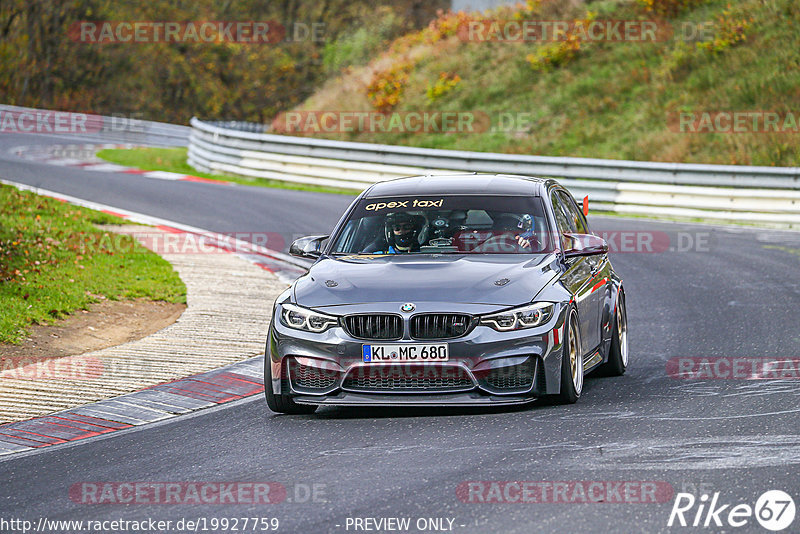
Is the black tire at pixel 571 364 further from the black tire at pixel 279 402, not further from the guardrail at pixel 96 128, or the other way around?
the guardrail at pixel 96 128

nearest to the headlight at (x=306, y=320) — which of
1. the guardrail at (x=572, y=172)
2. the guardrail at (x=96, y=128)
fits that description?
the guardrail at (x=572, y=172)

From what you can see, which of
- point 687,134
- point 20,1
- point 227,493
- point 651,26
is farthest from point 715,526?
point 20,1

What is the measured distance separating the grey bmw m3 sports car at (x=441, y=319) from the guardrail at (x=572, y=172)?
13.6m

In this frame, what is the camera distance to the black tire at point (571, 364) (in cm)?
805

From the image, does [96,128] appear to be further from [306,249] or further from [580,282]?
[580,282]

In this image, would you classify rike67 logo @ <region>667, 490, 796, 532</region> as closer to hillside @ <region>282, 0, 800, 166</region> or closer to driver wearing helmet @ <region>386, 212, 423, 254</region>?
driver wearing helmet @ <region>386, 212, 423, 254</region>

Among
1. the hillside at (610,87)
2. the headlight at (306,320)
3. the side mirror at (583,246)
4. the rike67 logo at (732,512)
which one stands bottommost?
the rike67 logo at (732,512)

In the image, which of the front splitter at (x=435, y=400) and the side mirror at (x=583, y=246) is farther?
the side mirror at (x=583, y=246)

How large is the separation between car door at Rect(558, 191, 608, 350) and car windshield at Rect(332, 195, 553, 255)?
0.54 meters

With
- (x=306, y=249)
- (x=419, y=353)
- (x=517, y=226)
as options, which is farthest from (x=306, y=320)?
(x=517, y=226)

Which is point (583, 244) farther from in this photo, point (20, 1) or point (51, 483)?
point (20, 1)

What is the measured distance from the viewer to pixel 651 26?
33875 millimetres

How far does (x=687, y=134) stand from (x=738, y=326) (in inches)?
648

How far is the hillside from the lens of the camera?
1086 inches
